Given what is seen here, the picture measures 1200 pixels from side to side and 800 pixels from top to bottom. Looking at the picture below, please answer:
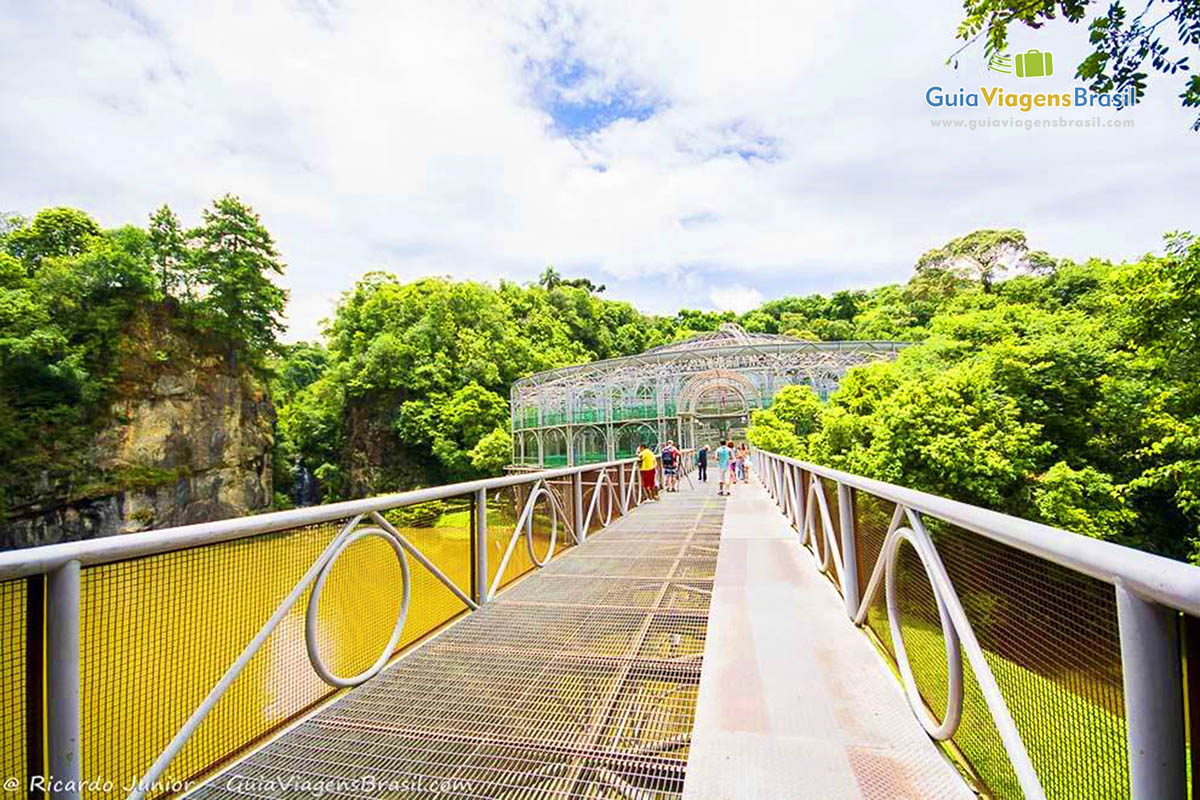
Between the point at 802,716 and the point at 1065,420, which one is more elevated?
the point at 1065,420

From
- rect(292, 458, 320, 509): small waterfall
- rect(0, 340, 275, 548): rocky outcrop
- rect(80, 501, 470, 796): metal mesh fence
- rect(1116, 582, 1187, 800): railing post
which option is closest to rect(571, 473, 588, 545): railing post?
rect(80, 501, 470, 796): metal mesh fence

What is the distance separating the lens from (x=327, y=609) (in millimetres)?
3113

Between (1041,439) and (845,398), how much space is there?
14.5 feet

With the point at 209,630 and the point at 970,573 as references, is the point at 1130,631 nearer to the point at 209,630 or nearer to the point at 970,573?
the point at 970,573

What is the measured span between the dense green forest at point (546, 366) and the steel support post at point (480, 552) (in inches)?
385

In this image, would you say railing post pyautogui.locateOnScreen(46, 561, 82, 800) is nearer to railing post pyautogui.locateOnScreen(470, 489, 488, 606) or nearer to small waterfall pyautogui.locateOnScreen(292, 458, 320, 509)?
railing post pyautogui.locateOnScreen(470, 489, 488, 606)

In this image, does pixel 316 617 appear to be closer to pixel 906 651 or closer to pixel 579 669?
pixel 579 669

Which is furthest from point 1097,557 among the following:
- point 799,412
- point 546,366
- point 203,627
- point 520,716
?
point 546,366

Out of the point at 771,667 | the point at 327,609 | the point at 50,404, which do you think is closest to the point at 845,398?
the point at 771,667

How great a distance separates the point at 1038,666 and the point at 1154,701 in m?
0.76

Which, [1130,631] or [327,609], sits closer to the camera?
[1130,631]

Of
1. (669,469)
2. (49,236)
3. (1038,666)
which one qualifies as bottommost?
(669,469)

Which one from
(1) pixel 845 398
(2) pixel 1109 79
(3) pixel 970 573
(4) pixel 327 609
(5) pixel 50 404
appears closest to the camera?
(3) pixel 970 573

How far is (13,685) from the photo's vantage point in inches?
64.4
